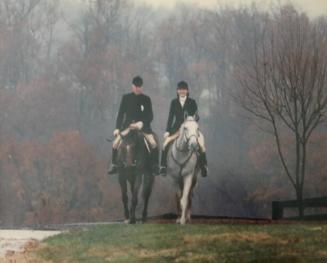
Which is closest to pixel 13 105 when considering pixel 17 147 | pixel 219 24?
pixel 17 147

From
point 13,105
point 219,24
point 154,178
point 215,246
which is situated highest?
point 219,24

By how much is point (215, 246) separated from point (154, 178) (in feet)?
3.39

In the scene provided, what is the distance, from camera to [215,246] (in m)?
A: 10.5

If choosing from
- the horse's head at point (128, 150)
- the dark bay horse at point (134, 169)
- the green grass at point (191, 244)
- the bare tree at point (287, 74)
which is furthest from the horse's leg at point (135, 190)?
the bare tree at point (287, 74)

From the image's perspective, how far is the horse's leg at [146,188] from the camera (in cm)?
1095

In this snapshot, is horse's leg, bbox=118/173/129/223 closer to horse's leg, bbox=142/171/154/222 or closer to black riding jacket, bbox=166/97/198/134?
horse's leg, bbox=142/171/154/222

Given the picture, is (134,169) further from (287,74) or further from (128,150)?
(287,74)

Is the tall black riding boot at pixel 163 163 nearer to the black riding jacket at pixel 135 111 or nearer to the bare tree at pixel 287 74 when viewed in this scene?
the black riding jacket at pixel 135 111

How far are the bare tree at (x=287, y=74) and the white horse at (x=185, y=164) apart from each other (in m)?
0.67

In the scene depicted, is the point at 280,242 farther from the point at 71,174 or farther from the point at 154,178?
the point at 71,174

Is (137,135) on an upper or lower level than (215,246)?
upper

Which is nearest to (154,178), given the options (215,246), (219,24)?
(215,246)

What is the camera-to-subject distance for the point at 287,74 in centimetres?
1120

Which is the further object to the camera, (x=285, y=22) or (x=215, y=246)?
(x=285, y=22)
